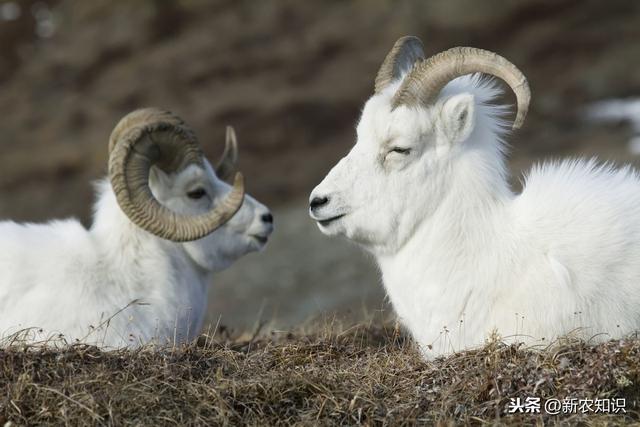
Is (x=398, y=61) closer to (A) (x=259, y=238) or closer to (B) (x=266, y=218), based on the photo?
(B) (x=266, y=218)

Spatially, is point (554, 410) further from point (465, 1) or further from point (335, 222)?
point (465, 1)

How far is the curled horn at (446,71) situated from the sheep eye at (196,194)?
9.11ft

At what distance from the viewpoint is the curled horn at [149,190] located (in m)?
8.78

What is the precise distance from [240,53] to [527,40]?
417 inches

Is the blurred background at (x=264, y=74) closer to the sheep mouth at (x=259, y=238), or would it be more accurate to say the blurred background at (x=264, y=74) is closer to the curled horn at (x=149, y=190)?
the sheep mouth at (x=259, y=238)

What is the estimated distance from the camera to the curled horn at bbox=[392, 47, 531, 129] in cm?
678

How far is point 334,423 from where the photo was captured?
225 inches

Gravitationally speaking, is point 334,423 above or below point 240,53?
below

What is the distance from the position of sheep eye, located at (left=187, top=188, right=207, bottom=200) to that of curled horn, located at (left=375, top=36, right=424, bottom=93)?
214 cm

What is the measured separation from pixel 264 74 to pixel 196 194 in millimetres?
30274

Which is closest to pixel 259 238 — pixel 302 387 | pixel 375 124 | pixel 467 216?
pixel 375 124

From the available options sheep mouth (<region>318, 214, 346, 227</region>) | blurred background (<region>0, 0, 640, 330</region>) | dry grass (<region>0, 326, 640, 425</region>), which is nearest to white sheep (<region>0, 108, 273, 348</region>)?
dry grass (<region>0, 326, 640, 425</region>)

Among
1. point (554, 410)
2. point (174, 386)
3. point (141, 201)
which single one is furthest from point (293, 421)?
point (141, 201)

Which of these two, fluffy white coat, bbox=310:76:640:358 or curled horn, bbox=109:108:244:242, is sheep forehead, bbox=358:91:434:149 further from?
curled horn, bbox=109:108:244:242
